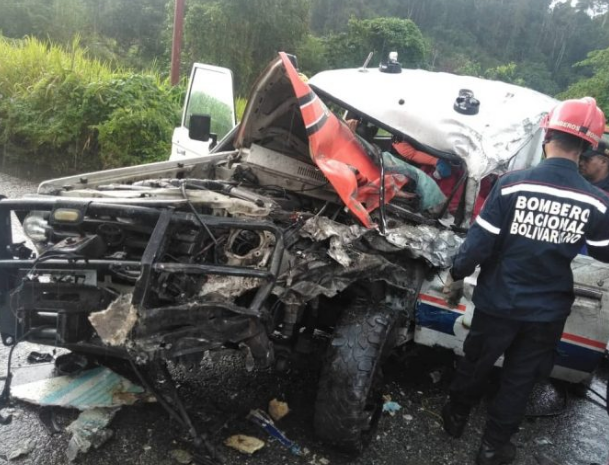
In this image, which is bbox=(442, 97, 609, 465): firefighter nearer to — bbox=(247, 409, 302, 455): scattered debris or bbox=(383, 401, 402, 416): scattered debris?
bbox=(383, 401, 402, 416): scattered debris

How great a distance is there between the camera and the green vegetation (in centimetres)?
781

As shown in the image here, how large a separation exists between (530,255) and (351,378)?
1119mm

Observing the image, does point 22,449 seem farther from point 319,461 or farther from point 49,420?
point 319,461

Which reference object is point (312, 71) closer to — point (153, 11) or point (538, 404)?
point (153, 11)

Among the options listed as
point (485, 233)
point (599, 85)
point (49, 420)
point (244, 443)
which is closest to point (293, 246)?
point (485, 233)

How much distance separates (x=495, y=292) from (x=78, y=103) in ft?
23.4

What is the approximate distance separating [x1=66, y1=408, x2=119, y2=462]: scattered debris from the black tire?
113 centimetres

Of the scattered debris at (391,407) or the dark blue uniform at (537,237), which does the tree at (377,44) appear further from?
the dark blue uniform at (537,237)

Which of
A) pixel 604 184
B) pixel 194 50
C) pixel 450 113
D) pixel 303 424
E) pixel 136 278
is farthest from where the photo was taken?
pixel 194 50

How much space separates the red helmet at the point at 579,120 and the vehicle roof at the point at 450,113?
760mm

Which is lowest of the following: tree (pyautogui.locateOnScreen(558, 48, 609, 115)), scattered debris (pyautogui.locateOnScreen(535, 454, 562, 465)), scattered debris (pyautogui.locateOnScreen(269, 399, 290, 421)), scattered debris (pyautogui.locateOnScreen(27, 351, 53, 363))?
scattered debris (pyautogui.locateOnScreen(27, 351, 53, 363))

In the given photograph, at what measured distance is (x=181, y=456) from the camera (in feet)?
8.96

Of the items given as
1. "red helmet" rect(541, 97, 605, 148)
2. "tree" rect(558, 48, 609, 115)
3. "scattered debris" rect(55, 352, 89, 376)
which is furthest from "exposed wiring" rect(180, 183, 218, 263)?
"tree" rect(558, 48, 609, 115)

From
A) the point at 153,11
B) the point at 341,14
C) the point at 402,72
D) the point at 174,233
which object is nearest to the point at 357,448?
the point at 174,233
